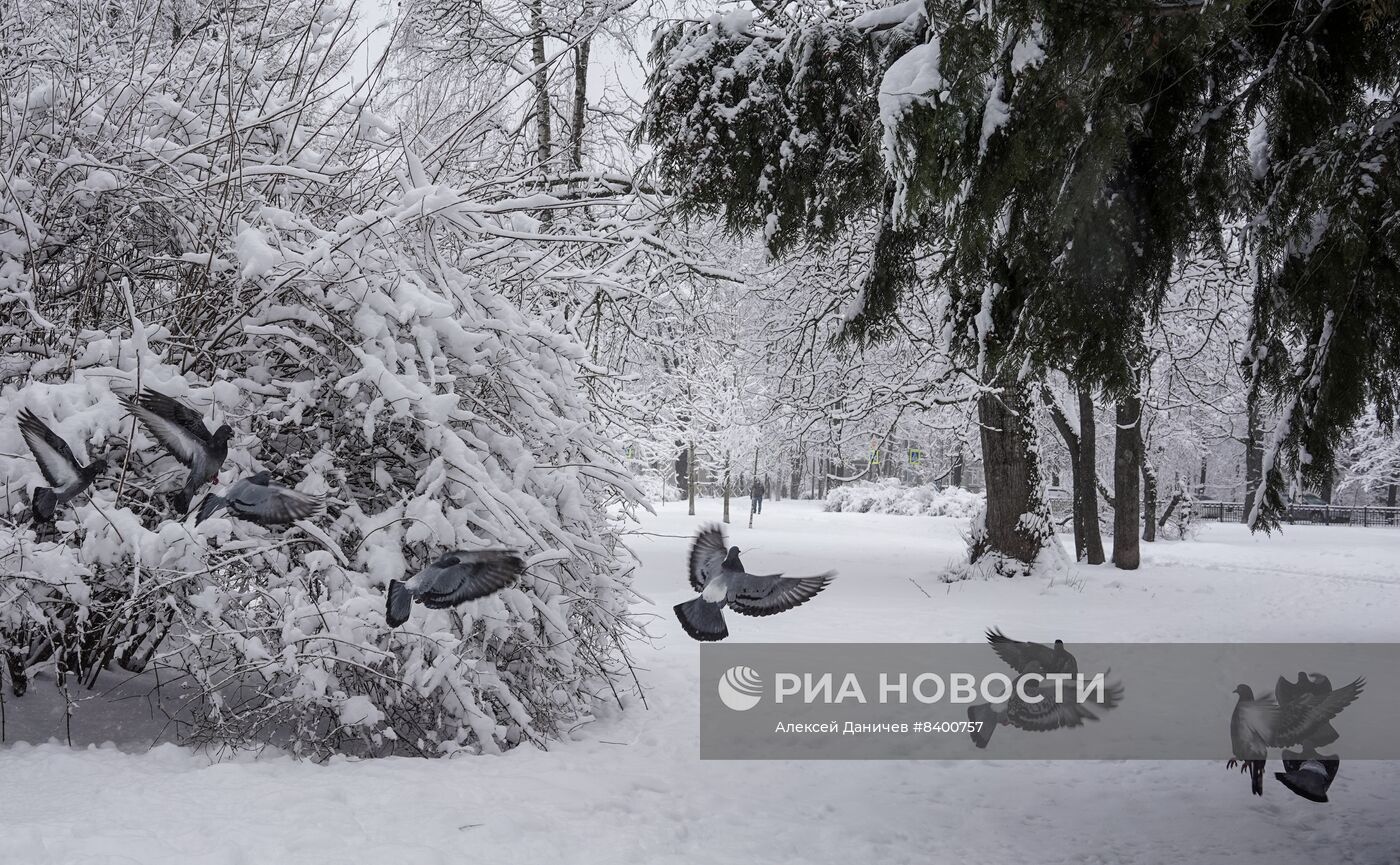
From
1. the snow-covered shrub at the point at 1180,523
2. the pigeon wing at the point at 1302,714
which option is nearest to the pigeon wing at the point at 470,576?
the pigeon wing at the point at 1302,714

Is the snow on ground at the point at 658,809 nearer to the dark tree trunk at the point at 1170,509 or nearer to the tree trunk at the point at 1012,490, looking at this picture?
the tree trunk at the point at 1012,490

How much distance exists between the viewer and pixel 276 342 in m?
3.86

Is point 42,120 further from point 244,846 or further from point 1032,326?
point 1032,326

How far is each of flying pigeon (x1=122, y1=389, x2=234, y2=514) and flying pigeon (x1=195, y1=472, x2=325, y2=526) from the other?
0.08m

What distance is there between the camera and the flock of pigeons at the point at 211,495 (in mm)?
2908

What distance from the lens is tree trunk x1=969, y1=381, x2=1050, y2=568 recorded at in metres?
10.8

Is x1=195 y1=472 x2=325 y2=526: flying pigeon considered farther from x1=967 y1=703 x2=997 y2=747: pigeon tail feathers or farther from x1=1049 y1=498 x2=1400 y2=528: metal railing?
x1=1049 y1=498 x2=1400 y2=528: metal railing

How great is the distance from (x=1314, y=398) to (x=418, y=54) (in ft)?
26.2

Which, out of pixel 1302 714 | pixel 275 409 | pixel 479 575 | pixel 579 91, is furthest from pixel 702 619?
pixel 579 91

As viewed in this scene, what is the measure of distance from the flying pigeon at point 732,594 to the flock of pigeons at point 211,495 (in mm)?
611

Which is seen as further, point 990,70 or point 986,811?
point 986,811

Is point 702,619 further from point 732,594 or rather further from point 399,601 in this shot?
point 399,601

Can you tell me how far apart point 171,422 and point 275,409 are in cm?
82

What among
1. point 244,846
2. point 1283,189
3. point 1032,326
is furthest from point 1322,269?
point 244,846
